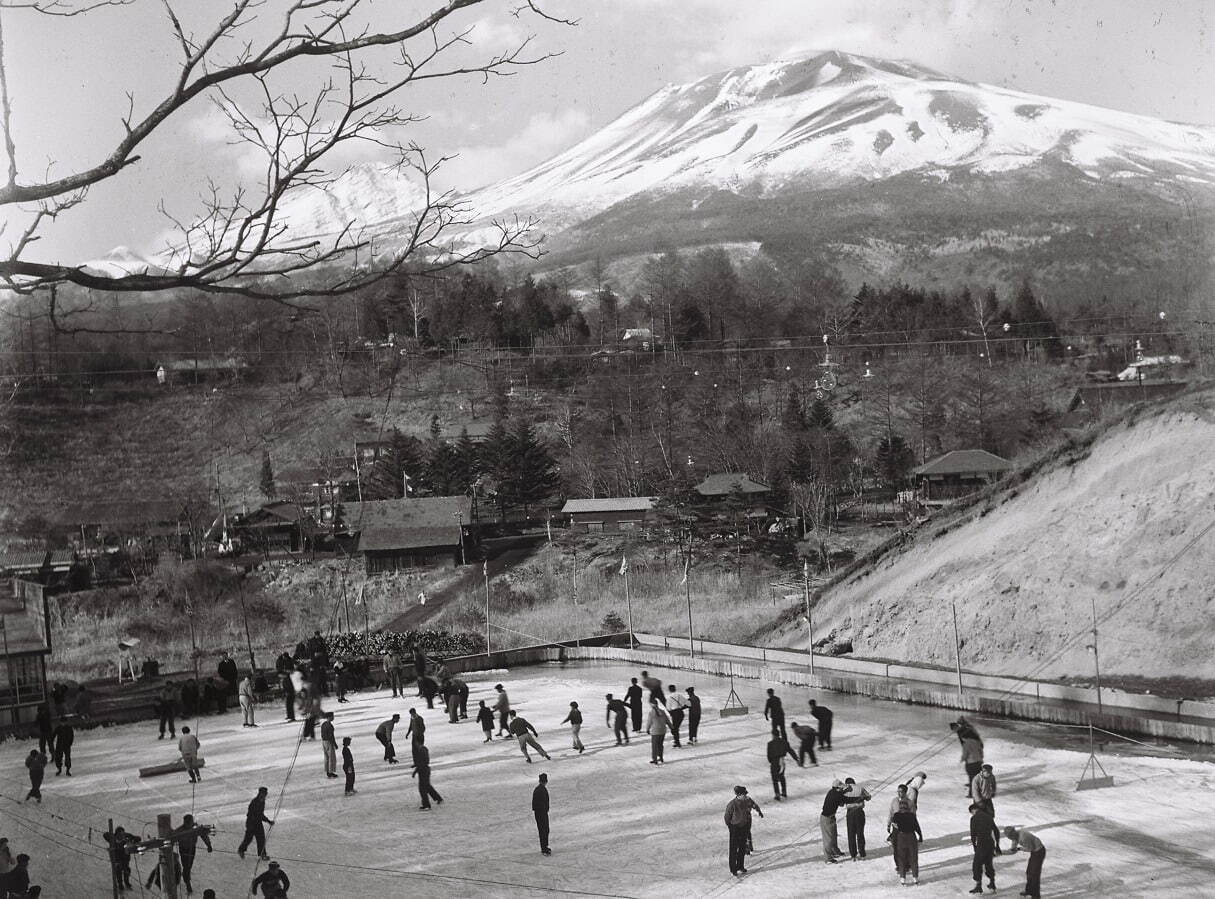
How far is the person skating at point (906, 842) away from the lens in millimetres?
11992

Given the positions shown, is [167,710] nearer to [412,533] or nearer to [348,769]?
[348,769]

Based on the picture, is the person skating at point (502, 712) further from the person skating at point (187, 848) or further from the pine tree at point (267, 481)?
the pine tree at point (267, 481)

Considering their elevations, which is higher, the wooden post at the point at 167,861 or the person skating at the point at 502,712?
the wooden post at the point at 167,861

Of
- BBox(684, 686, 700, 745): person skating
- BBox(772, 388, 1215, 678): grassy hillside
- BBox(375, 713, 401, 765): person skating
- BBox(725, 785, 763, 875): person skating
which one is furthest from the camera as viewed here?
BBox(772, 388, 1215, 678): grassy hillside

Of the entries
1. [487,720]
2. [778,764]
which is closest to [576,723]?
[487,720]

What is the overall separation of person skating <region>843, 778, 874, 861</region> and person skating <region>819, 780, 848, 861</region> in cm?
8

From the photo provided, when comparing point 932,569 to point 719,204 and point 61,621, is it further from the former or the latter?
point 719,204

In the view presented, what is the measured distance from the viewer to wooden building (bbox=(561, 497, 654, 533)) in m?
55.1

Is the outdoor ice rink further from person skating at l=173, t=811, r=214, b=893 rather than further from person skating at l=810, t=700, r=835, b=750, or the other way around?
person skating at l=173, t=811, r=214, b=893

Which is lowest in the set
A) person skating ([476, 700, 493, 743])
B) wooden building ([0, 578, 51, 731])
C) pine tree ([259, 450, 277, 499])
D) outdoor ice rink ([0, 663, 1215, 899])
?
outdoor ice rink ([0, 663, 1215, 899])

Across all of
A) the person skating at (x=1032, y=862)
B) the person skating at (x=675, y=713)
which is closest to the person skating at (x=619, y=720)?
the person skating at (x=675, y=713)

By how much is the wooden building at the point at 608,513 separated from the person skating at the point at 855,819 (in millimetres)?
41535

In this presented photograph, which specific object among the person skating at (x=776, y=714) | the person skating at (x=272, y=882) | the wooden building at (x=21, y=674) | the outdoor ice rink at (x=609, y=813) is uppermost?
the wooden building at (x=21, y=674)

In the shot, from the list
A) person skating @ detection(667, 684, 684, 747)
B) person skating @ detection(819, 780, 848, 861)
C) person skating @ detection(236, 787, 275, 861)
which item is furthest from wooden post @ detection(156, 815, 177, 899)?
person skating @ detection(667, 684, 684, 747)
